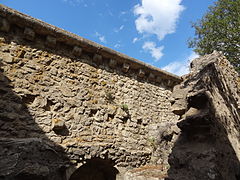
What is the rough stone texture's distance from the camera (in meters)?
1.87

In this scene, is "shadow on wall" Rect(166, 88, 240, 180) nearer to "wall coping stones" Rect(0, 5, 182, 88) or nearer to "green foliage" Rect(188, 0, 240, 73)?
"wall coping stones" Rect(0, 5, 182, 88)

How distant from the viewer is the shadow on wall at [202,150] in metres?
1.82

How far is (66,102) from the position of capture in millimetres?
4641

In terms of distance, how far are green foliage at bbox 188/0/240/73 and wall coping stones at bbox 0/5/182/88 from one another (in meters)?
5.77

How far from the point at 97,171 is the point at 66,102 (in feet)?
6.55

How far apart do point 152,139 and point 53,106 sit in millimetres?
3058

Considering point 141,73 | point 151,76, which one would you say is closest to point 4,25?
point 141,73

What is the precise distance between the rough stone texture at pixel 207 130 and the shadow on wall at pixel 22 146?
71.7 inches

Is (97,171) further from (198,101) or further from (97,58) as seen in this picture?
(198,101)

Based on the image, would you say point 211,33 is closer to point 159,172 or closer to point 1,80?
point 159,172

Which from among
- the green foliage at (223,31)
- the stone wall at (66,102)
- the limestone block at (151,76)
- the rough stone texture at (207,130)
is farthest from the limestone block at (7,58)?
the green foliage at (223,31)

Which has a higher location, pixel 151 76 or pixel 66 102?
pixel 151 76

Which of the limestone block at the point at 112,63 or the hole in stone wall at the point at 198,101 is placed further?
the limestone block at the point at 112,63

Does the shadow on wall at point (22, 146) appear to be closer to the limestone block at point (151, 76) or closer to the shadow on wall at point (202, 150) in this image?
the shadow on wall at point (202, 150)
